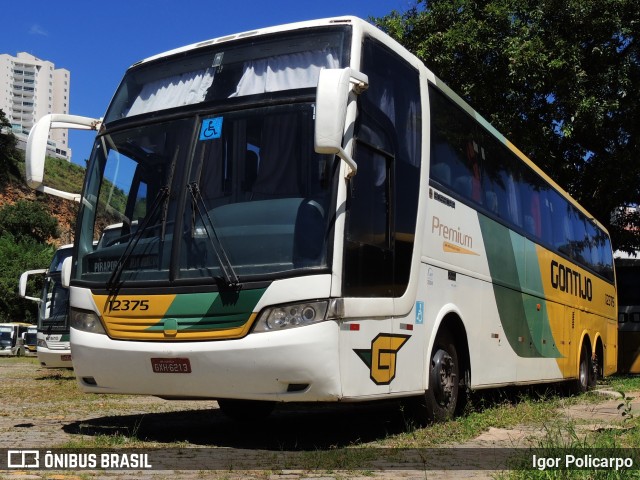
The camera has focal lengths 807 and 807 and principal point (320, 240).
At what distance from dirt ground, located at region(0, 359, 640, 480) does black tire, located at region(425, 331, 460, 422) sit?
0.44 metres

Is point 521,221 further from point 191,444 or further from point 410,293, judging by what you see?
point 191,444

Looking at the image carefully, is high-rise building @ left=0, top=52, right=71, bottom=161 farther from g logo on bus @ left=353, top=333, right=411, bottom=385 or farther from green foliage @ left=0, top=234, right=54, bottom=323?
g logo on bus @ left=353, top=333, right=411, bottom=385

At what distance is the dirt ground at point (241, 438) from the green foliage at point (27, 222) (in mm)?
66265

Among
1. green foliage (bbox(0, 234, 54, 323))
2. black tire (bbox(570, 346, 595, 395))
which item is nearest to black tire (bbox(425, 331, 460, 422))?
black tire (bbox(570, 346, 595, 395))

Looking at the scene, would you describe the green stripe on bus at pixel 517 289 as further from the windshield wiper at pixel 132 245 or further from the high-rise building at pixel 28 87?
the high-rise building at pixel 28 87

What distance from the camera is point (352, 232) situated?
6.47 m

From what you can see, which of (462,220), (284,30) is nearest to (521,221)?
(462,220)

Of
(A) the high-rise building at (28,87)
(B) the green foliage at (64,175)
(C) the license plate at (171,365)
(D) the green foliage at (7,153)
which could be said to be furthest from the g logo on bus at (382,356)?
(A) the high-rise building at (28,87)

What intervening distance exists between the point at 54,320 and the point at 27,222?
58.2m

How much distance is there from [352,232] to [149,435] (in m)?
2.66

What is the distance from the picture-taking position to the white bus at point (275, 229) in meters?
6.21

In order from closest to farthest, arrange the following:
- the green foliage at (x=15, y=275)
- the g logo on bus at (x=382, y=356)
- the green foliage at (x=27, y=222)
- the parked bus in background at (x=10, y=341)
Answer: the g logo on bus at (x=382, y=356) → the parked bus in background at (x=10, y=341) → the green foliage at (x=15, y=275) → the green foliage at (x=27, y=222)

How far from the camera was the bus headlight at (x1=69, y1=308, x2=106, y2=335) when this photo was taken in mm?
6984

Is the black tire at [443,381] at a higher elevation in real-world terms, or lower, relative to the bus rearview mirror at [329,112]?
lower
